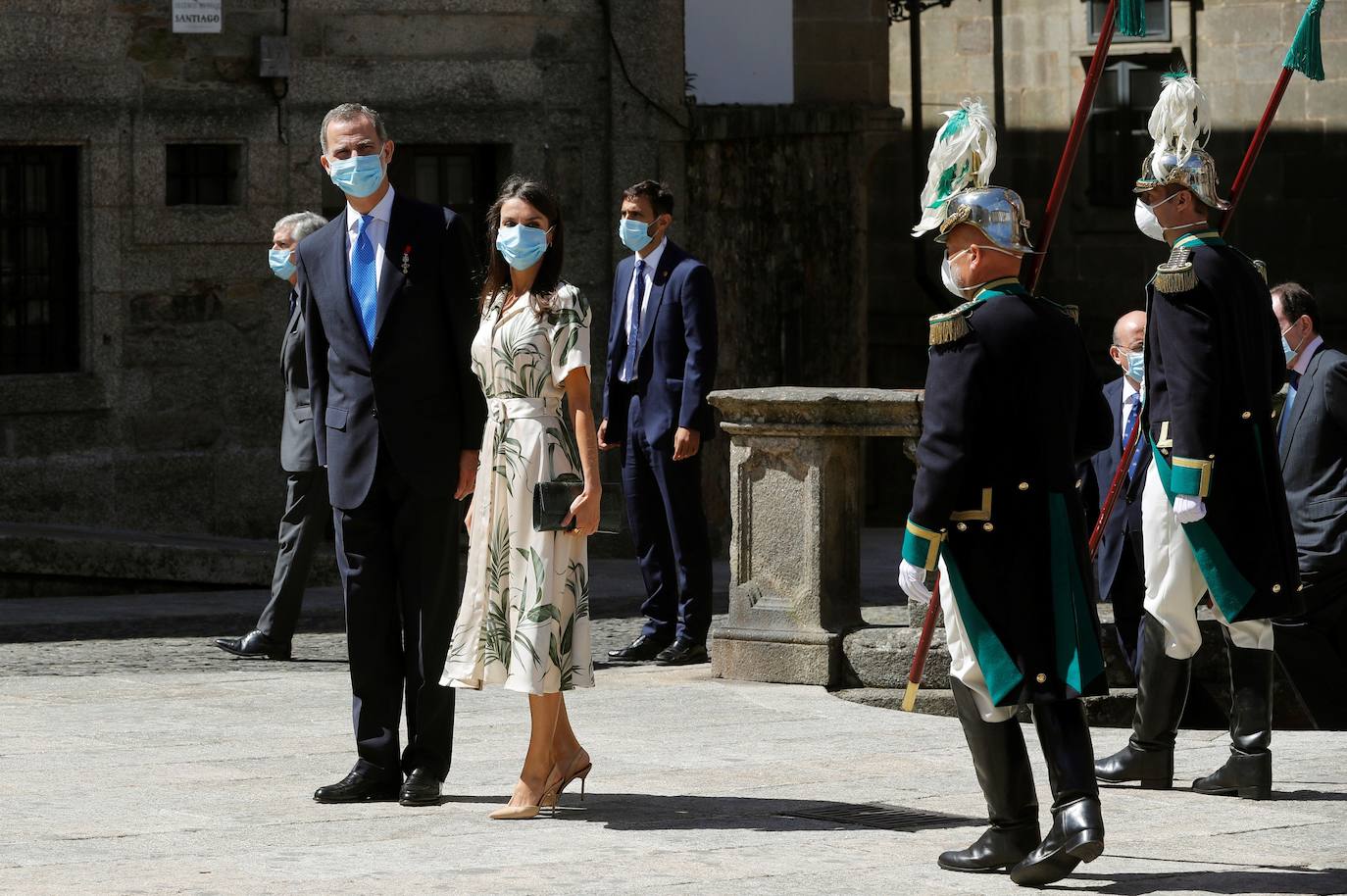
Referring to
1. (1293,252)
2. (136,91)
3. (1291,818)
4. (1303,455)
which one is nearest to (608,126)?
(136,91)

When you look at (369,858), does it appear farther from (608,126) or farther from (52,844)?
(608,126)

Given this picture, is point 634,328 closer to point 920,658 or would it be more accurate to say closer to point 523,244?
point 523,244

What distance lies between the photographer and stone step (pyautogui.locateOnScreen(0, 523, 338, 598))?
42.0 feet

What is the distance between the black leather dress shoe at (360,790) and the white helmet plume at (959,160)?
2.21 m

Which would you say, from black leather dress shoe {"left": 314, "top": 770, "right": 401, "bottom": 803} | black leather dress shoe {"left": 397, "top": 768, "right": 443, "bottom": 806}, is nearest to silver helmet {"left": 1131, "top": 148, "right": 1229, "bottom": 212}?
black leather dress shoe {"left": 397, "top": 768, "right": 443, "bottom": 806}

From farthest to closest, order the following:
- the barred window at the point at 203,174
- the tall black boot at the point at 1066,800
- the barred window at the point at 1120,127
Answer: the barred window at the point at 1120,127
the barred window at the point at 203,174
the tall black boot at the point at 1066,800

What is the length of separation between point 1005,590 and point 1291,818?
1.43 m

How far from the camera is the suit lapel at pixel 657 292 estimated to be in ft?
34.3

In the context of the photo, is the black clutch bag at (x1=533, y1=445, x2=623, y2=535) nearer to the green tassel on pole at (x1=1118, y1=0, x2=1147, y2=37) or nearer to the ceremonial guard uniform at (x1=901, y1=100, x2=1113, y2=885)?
the ceremonial guard uniform at (x1=901, y1=100, x2=1113, y2=885)

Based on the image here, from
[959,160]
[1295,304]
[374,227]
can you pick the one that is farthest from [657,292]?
[959,160]

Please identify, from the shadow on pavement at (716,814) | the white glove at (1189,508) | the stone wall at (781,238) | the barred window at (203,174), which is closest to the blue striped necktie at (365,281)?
the shadow on pavement at (716,814)

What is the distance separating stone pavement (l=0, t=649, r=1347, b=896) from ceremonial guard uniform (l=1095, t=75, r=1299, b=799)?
25cm

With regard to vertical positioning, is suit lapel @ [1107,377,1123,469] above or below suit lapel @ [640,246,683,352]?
below

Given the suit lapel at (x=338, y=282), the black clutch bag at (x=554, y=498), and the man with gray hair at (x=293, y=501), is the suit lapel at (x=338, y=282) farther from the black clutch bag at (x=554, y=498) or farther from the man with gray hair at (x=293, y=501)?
the man with gray hair at (x=293, y=501)
